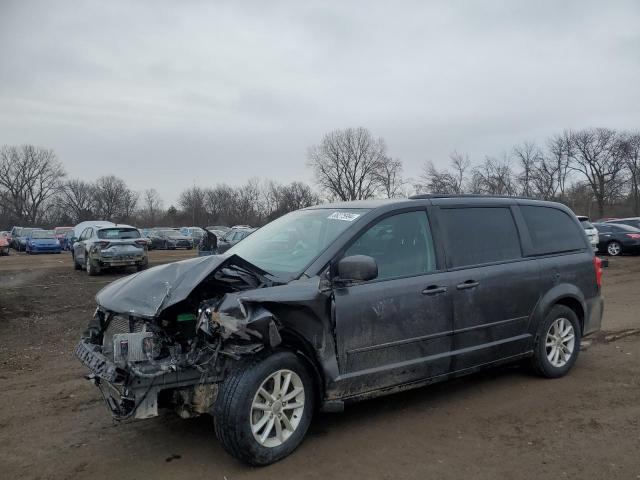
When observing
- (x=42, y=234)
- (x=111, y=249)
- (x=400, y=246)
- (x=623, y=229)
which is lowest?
(x=623, y=229)

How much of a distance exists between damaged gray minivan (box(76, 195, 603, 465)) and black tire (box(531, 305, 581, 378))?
19 mm

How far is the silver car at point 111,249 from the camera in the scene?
52.1 ft

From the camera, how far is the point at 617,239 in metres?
22.7

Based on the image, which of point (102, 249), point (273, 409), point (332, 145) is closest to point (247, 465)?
point (273, 409)

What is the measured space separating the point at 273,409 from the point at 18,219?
296 ft

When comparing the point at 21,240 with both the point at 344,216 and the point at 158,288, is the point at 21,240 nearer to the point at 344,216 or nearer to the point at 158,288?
the point at 158,288

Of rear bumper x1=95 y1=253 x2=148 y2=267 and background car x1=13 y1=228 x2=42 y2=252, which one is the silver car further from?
background car x1=13 y1=228 x2=42 y2=252

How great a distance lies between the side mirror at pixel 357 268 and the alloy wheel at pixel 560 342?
8.16 ft

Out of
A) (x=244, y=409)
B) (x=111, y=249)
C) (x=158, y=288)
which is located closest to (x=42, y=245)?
(x=111, y=249)

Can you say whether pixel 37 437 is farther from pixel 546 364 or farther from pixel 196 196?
pixel 196 196

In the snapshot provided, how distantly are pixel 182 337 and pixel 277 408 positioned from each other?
846 millimetres

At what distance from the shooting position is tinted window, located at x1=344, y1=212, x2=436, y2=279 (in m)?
4.21

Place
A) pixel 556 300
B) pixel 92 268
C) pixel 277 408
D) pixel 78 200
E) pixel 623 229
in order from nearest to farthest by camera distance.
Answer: pixel 277 408, pixel 556 300, pixel 92 268, pixel 623 229, pixel 78 200

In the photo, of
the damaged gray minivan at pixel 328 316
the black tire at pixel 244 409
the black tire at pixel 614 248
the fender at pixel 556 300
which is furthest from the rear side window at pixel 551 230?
the black tire at pixel 614 248
